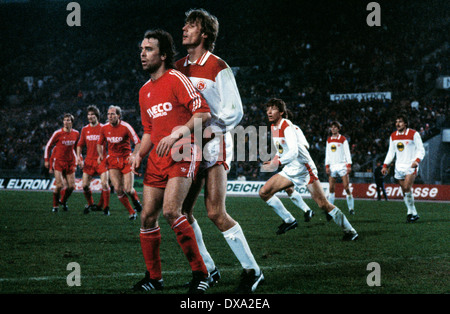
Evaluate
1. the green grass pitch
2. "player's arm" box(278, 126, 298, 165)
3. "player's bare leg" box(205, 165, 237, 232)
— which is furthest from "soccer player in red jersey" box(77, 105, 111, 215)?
"player's bare leg" box(205, 165, 237, 232)

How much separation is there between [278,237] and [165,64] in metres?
5.14

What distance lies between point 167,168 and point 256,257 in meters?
2.73

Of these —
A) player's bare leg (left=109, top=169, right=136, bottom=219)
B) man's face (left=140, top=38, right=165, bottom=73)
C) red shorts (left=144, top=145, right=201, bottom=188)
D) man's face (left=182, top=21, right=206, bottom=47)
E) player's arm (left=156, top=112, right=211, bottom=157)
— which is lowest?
player's bare leg (left=109, top=169, right=136, bottom=219)

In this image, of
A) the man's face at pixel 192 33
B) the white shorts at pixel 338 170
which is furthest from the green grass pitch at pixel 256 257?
the white shorts at pixel 338 170

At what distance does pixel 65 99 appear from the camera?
4012 cm

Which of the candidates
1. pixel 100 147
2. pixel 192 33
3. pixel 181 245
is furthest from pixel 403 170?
pixel 181 245

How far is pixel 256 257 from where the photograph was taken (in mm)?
6902

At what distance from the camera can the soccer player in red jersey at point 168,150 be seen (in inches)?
181

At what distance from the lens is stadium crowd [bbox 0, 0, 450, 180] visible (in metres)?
29.1

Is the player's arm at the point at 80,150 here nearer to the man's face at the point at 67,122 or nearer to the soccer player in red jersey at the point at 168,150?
the man's face at the point at 67,122

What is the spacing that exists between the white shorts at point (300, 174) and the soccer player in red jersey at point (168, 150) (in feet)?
16.9

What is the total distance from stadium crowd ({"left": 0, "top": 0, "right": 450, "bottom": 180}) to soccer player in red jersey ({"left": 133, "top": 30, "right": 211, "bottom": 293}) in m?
21.0

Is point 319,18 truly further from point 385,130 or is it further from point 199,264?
point 199,264

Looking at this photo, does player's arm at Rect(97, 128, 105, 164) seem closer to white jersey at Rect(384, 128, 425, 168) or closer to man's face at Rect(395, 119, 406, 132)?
white jersey at Rect(384, 128, 425, 168)
